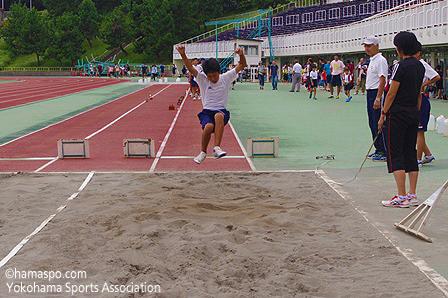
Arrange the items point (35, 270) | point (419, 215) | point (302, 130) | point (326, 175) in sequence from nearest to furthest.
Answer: point (35, 270), point (419, 215), point (326, 175), point (302, 130)

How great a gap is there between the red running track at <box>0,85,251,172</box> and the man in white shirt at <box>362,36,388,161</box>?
98.8 inches

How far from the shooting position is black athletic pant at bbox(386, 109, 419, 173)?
8125mm

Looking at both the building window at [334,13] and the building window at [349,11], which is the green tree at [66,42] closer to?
the building window at [334,13]

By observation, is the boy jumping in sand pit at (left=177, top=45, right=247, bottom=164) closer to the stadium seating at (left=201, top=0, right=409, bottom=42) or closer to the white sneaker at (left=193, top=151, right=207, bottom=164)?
the white sneaker at (left=193, top=151, right=207, bottom=164)

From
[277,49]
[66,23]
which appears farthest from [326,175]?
[66,23]

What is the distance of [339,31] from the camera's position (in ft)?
157

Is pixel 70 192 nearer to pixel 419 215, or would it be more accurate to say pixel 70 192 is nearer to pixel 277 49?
pixel 419 215

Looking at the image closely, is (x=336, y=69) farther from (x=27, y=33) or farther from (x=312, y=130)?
(x=27, y=33)

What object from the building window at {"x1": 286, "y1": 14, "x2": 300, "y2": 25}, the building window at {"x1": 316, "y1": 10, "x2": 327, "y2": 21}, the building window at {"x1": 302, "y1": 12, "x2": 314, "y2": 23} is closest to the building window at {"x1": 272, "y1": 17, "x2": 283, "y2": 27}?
the building window at {"x1": 286, "y1": 14, "x2": 300, "y2": 25}

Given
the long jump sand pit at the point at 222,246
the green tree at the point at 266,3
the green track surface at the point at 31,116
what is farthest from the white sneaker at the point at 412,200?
the green tree at the point at 266,3

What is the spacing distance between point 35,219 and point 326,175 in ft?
16.1

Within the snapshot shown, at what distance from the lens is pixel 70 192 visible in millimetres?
9469

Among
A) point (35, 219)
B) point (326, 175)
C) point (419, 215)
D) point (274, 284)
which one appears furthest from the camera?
point (326, 175)

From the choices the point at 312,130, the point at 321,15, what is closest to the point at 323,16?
the point at 321,15
